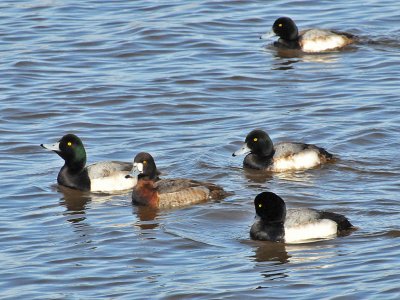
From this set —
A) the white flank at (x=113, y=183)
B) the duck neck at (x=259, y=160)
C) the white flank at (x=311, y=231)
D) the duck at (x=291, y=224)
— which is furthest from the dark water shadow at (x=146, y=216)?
the duck neck at (x=259, y=160)

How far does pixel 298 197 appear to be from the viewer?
556 inches

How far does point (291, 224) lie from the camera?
41.1 feet

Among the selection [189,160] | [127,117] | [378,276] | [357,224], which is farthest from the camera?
[127,117]

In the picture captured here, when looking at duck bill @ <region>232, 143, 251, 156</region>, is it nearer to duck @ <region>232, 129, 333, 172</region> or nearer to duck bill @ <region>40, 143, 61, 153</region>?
duck @ <region>232, 129, 333, 172</region>

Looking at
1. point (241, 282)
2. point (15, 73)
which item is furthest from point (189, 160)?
point (15, 73)

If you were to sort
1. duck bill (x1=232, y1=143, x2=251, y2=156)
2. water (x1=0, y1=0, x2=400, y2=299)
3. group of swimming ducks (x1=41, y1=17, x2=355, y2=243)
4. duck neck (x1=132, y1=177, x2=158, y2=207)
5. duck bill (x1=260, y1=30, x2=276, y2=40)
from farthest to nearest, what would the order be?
duck bill (x1=260, y1=30, x2=276, y2=40)
duck bill (x1=232, y1=143, x2=251, y2=156)
duck neck (x1=132, y1=177, x2=158, y2=207)
group of swimming ducks (x1=41, y1=17, x2=355, y2=243)
water (x1=0, y1=0, x2=400, y2=299)

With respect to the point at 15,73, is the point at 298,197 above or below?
below

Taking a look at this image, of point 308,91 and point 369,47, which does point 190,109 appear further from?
point 369,47

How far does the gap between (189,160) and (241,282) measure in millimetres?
5087

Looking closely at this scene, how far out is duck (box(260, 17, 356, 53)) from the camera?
22.0 meters

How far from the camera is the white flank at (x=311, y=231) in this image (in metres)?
12.3

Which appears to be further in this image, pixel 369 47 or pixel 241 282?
pixel 369 47

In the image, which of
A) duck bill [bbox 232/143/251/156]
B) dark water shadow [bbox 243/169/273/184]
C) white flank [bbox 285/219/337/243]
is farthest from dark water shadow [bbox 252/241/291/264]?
duck bill [bbox 232/143/251/156]

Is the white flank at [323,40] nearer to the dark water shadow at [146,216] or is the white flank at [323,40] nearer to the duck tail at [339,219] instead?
the dark water shadow at [146,216]
